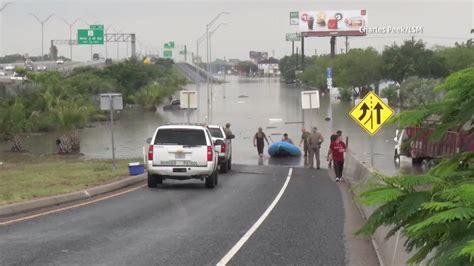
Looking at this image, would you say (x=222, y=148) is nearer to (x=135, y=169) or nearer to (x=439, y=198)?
(x=135, y=169)

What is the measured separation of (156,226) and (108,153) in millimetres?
33702

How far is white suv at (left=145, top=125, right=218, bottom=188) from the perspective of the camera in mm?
21547

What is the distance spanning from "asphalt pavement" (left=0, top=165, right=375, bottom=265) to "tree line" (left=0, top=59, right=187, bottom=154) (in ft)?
89.1

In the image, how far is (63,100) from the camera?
5950 centimetres

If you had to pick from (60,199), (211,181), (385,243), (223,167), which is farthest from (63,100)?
(385,243)

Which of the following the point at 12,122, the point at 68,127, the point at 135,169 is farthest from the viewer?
the point at 12,122

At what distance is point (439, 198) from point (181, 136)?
740 inches

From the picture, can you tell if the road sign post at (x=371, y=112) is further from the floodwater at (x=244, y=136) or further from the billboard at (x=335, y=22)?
the billboard at (x=335, y=22)

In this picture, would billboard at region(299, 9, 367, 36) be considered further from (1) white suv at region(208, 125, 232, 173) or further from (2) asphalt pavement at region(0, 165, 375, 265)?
(2) asphalt pavement at region(0, 165, 375, 265)

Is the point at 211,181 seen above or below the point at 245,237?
below

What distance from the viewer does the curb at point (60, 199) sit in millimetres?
14852

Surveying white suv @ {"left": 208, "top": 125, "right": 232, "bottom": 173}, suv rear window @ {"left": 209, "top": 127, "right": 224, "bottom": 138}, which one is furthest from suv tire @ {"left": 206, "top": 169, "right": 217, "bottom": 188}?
suv rear window @ {"left": 209, "top": 127, "right": 224, "bottom": 138}

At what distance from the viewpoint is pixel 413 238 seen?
11.9 feet

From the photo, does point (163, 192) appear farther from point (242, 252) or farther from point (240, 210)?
point (242, 252)
